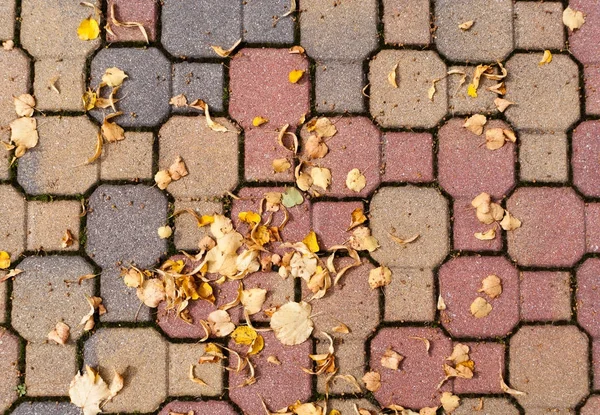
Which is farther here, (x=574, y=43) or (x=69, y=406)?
(x=574, y=43)

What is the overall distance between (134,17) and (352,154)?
116 cm

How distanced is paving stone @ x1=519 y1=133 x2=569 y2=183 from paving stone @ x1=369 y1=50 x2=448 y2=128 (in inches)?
16.6

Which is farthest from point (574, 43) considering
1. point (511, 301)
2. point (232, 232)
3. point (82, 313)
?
point (82, 313)

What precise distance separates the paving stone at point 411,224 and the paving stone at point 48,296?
1.30 m

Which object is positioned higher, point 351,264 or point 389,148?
point 389,148

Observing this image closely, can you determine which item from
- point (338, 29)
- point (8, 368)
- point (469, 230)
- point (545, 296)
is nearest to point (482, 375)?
point (545, 296)

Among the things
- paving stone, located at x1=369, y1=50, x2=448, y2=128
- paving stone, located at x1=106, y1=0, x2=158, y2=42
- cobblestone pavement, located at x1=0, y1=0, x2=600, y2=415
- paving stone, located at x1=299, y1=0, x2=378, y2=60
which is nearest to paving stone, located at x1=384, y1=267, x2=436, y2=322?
cobblestone pavement, located at x1=0, y1=0, x2=600, y2=415

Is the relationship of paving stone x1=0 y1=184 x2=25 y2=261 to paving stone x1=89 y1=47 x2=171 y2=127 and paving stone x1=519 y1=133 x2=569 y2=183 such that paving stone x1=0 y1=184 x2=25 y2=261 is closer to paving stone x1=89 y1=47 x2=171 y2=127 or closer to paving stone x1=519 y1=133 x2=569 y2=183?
paving stone x1=89 y1=47 x2=171 y2=127

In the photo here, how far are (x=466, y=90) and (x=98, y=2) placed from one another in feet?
5.61

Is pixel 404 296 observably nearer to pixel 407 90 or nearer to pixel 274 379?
pixel 274 379

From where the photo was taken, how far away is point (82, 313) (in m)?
2.40

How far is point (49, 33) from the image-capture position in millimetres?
2451

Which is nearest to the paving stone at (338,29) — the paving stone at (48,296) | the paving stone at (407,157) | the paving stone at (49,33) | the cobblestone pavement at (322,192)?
the cobblestone pavement at (322,192)

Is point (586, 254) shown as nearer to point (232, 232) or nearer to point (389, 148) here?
point (389, 148)
